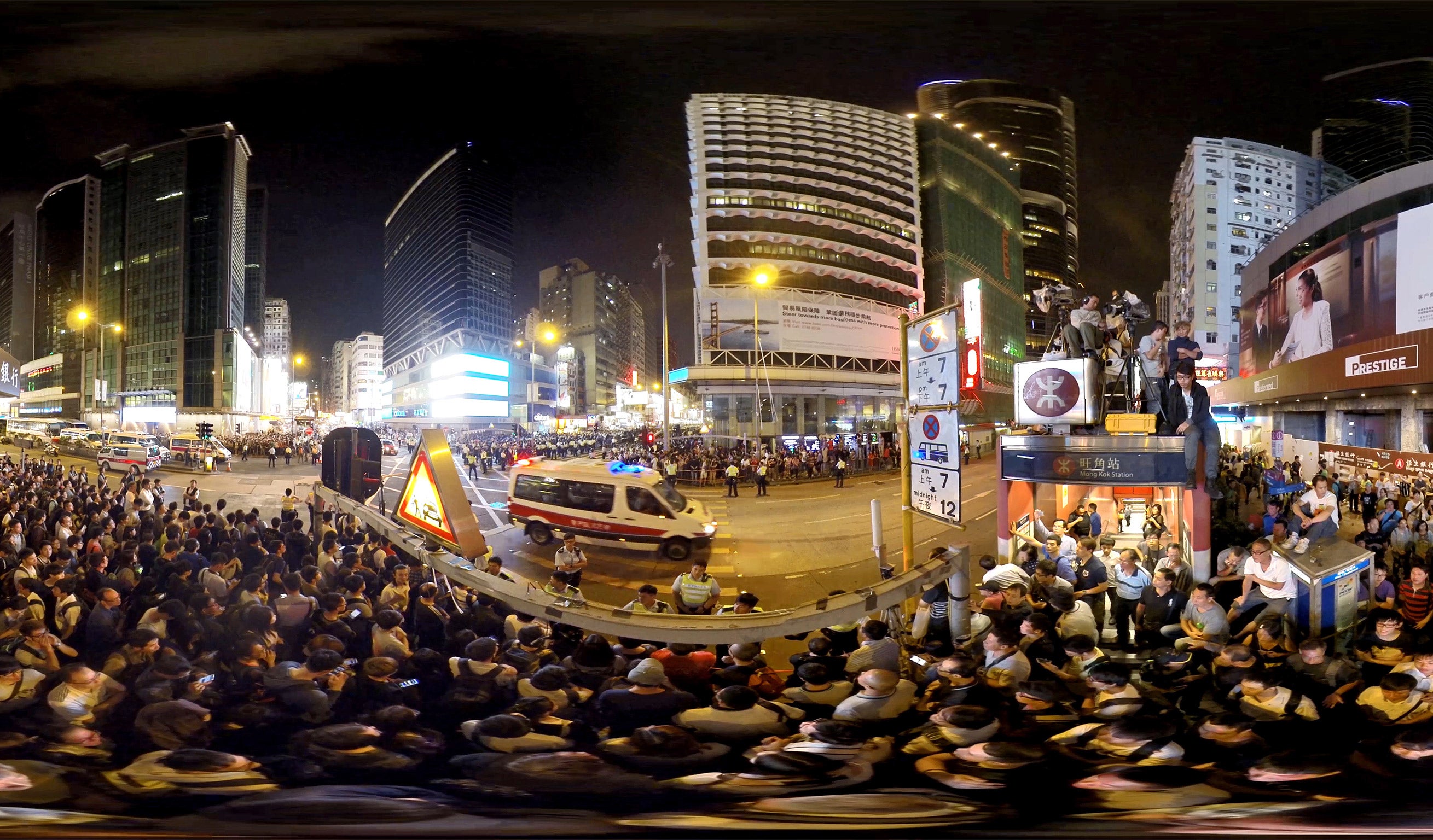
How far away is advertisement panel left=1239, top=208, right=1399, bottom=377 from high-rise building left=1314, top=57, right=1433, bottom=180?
0.87 metres

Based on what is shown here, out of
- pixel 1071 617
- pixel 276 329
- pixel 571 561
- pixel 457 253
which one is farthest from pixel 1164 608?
pixel 276 329

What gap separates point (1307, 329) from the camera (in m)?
4.51

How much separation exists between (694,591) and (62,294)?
550 cm

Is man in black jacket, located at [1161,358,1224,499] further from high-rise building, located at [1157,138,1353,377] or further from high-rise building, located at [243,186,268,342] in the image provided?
high-rise building, located at [243,186,268,342]

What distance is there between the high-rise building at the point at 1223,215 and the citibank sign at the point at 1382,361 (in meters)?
0.77

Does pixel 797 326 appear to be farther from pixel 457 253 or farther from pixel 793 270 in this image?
pixel 457 253

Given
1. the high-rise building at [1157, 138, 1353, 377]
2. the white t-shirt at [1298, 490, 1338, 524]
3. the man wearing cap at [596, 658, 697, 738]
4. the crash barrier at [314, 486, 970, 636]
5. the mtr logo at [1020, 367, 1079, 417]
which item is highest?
the high-rise building at [1157, 138, 1353, 377]

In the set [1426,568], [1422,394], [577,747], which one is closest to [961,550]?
[577,747]

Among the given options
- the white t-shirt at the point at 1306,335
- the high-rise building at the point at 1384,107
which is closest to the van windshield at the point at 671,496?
the high-rise building at the point at 1384,107

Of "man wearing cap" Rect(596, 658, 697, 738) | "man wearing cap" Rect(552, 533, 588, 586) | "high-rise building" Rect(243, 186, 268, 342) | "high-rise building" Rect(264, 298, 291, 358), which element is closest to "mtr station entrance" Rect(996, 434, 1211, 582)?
"man wearing cap" Rect(596, 658, 697, 738)

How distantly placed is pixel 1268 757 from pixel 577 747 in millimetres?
2718

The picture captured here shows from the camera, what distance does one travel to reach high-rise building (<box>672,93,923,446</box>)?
95.0 inches

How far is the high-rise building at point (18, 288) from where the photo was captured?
3438mm

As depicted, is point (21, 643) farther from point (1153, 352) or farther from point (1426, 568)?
point (1426, 568)
